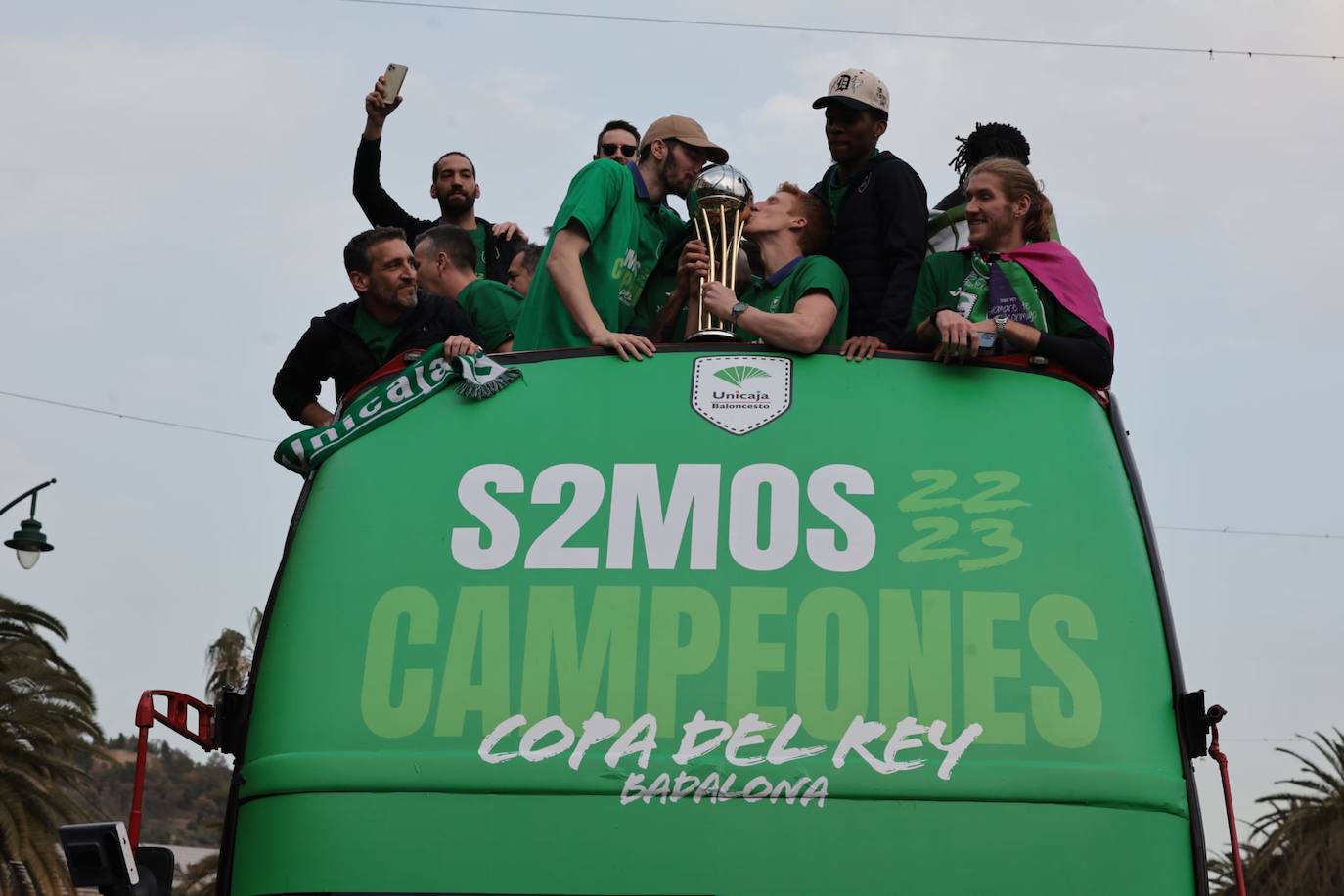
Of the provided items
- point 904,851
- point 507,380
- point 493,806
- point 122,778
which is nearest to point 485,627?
point 493,806

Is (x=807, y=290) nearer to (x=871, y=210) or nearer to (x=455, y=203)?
(x=871, y=210)

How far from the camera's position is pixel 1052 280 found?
498 cm

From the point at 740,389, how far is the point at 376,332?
2.28 metres

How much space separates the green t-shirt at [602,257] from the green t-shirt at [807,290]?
567 millimetres

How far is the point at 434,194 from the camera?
8898 mm

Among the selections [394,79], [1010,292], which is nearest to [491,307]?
[394,79]

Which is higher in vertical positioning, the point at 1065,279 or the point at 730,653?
the point at 1065,279

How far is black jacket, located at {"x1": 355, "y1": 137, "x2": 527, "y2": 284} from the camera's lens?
8.73 metres

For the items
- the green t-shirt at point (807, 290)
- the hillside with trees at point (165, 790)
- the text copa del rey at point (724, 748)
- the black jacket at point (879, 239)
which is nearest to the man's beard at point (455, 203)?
the black jacket at point (879, 239)

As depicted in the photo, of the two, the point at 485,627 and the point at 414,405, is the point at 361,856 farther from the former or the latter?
the point at 414,405

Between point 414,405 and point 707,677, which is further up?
point 414,405

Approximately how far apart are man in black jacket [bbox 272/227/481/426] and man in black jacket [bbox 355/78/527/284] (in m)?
2.22

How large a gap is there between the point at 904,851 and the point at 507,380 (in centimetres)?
162

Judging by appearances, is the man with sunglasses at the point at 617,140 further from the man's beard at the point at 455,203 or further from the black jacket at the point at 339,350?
the black jacket at the point at 339,350
